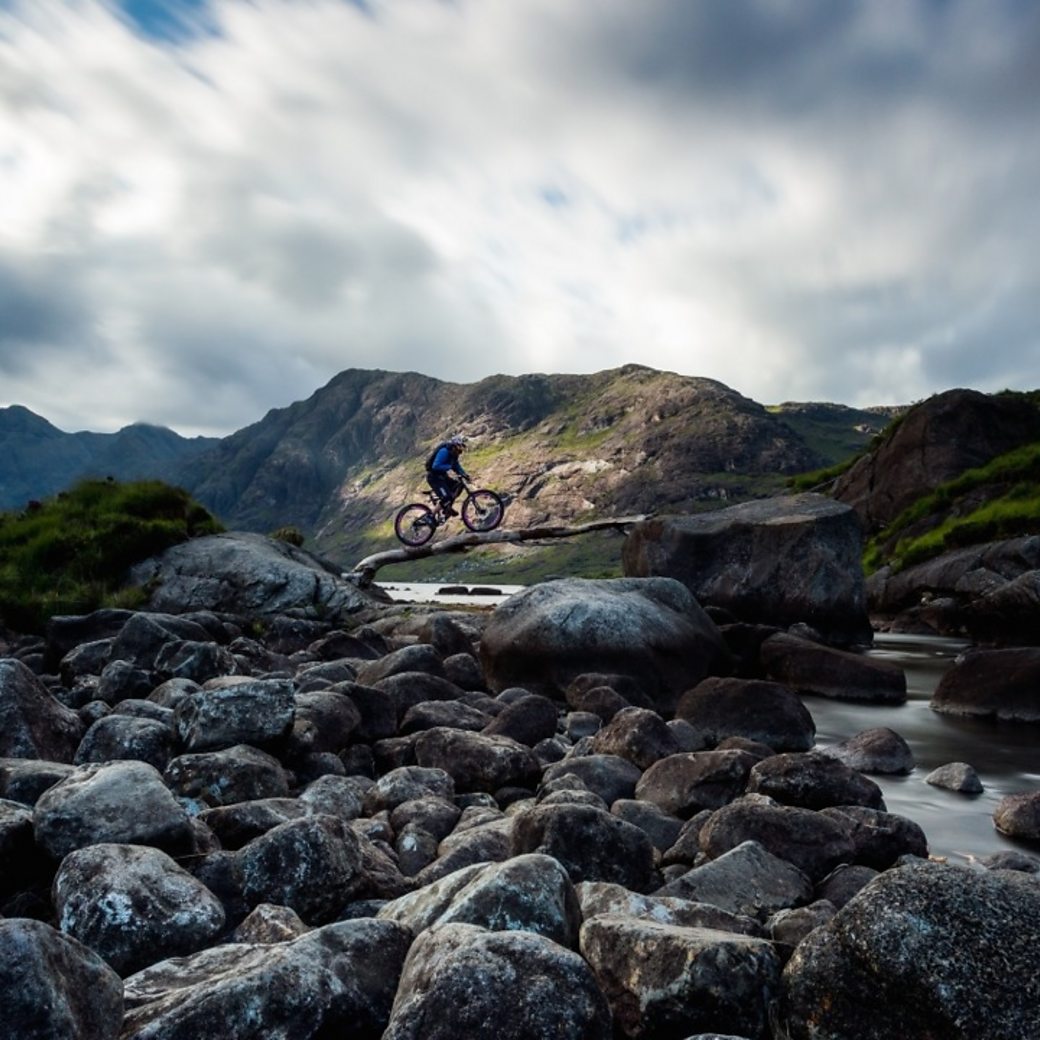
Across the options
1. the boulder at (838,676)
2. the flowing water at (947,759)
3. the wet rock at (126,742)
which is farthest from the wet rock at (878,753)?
the wet rock at (126,742)

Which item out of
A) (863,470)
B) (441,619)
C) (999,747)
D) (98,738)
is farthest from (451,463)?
(863,470)

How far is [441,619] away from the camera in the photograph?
2011 cm

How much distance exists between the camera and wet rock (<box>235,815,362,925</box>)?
5.51 metres

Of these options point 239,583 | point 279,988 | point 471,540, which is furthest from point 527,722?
point 471,540

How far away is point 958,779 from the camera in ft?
37.9

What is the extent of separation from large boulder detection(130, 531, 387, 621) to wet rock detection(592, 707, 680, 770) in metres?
15.7

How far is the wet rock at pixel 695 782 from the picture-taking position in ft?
28.6

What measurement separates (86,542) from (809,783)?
937 inches

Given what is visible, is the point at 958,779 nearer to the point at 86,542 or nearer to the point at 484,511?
the point at 484,511

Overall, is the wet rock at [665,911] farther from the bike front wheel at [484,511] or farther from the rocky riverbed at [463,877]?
the bike front wheel at [484,511]

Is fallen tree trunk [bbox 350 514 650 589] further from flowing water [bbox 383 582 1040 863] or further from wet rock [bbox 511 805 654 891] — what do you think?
wet rock [bbox 511 805 654 891]

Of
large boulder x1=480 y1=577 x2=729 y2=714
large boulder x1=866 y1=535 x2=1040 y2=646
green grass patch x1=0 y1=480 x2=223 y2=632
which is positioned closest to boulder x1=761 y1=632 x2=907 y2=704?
large boulder x1=480 y1=577 x2=729 y2=714

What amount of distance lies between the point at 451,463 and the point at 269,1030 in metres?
23.0

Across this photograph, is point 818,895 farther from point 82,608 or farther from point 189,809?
point 82,608
